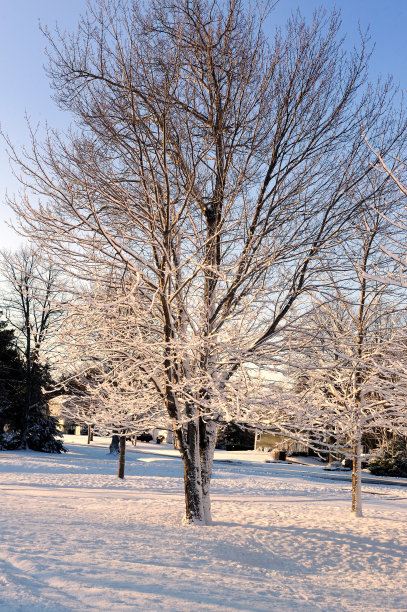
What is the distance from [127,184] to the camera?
380 inches

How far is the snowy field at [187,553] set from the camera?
210 inches

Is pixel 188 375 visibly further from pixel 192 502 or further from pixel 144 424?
pixel 192 502

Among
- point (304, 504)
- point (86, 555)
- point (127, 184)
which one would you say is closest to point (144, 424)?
point (86, 555)

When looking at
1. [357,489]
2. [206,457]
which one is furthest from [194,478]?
[357,489]

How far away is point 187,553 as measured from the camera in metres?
7.34

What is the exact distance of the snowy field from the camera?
5324 millimetres

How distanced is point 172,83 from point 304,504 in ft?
39.0

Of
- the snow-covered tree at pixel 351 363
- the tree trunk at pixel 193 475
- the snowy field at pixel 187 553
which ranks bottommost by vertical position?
the snowy field at pixel 187 553

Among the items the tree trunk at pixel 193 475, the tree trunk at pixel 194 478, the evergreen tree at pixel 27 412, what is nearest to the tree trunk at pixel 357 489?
the tree trunk at pixel 194 478

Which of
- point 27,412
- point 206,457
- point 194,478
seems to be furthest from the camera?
point 27,412

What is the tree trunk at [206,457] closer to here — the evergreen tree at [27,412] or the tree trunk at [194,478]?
the tree trunk at [194,478]

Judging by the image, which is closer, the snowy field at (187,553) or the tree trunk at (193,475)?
the snowy field at (187,553)

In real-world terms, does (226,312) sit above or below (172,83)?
below

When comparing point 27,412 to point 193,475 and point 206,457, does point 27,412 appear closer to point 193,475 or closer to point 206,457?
point 206,457
